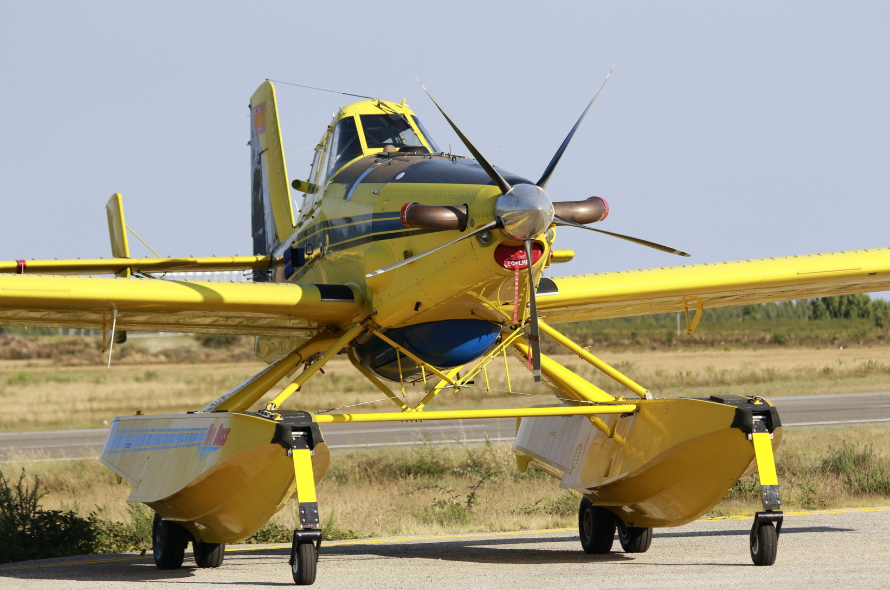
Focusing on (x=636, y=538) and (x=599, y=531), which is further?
(x=599, y=531)

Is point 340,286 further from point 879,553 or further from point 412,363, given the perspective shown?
point 879,553

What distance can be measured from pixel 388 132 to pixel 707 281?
3.66 metres

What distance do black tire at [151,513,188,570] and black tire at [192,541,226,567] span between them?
0.15m

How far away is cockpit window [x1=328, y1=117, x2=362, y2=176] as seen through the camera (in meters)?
10.5

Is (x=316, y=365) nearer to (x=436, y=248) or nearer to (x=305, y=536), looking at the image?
(x=436, y=248)

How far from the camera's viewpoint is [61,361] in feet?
184

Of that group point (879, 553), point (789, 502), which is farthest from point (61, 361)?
point (879, 553)

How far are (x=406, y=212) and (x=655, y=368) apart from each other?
120ft

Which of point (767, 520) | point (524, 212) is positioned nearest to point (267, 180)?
point (524, 212)

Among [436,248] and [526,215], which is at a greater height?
[526,215]

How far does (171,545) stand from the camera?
9500mm

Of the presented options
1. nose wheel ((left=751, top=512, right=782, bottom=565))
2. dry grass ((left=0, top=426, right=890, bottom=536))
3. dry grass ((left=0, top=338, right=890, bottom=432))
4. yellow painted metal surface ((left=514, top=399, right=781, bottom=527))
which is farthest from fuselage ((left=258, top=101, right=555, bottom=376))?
dry grass ((left=0, top=338, right=890, bottom=432))

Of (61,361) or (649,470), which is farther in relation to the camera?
(61,361)

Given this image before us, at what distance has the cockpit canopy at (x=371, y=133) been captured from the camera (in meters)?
10.5
